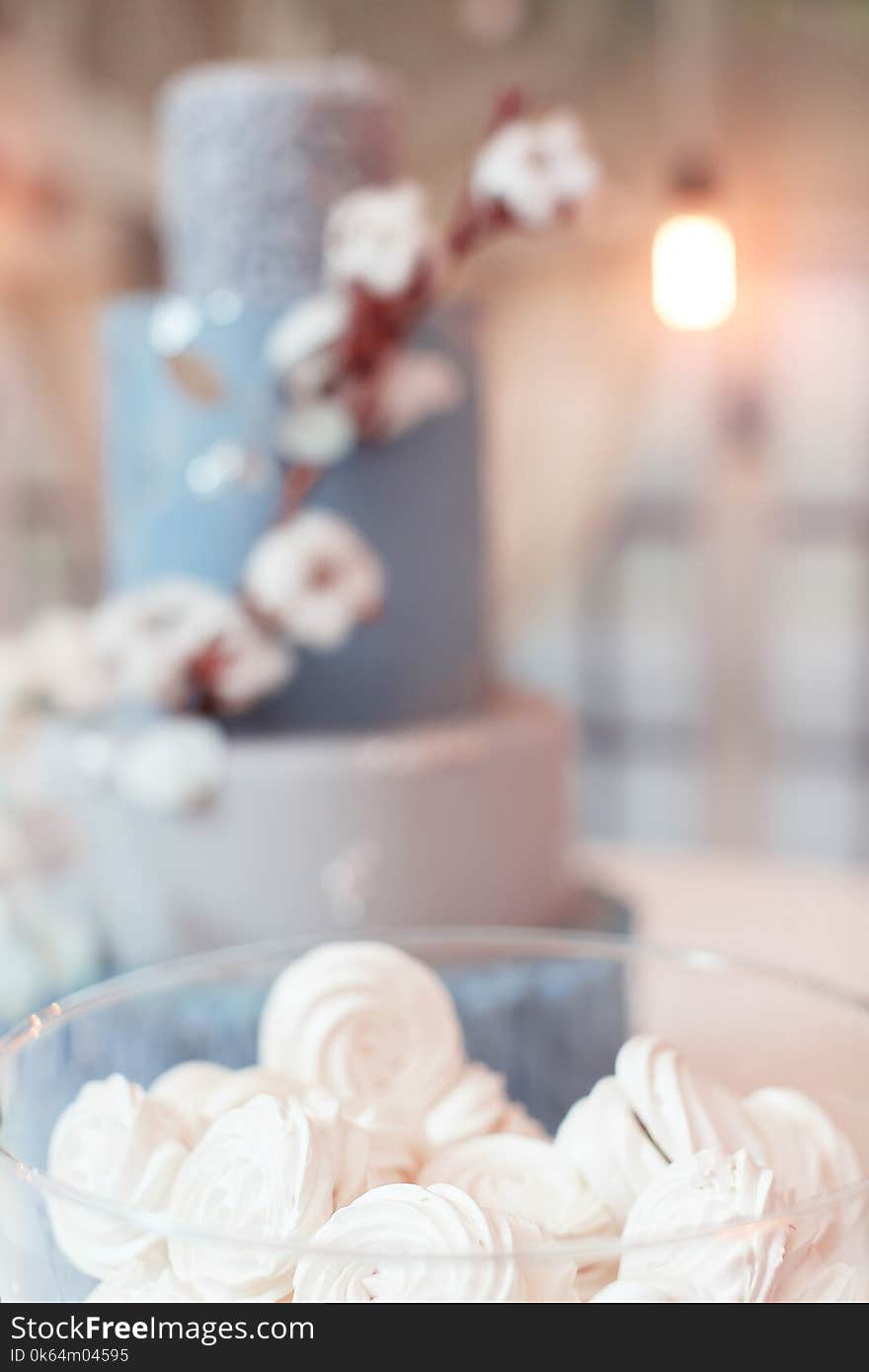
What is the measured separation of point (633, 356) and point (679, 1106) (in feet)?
8.20

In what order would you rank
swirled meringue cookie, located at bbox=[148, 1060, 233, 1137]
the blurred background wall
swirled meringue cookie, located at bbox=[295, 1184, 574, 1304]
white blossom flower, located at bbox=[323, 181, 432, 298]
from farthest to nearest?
the blurred background wall
white blossom flower, located at bbox=[323, 181, 432, 298]
swirled meringue cookie, located at bbox=[148, 1060, 233, 1137]
swirled meringue cookie, located at bbox=[295, 1184, 574, 1304]

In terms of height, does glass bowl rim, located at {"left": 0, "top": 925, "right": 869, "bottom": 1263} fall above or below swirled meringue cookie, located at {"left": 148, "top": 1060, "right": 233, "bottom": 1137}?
above

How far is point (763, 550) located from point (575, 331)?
1.71ft

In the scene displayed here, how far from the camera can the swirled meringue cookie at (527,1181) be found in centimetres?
33

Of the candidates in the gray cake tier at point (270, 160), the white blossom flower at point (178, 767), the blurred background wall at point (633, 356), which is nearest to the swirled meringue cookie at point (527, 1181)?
the white blossom flower at point (178, 767)

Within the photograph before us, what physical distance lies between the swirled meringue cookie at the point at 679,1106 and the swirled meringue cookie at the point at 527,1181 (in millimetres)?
20

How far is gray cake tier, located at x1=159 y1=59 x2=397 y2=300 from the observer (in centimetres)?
86

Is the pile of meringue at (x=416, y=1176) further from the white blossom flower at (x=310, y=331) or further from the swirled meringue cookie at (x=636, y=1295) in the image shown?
the white blossom flower at (x=310, y=331)

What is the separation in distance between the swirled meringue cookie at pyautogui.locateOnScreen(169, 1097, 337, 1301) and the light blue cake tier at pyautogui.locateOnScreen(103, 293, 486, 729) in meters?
0.58

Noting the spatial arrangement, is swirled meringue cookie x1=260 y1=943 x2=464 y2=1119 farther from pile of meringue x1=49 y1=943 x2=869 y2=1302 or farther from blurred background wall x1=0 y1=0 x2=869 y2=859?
blurred background wall x1=0 y1=0 x2=869 y2=859

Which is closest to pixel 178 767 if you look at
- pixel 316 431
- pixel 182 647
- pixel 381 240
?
Answer: pixel 182 647

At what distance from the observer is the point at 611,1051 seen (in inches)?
14.7

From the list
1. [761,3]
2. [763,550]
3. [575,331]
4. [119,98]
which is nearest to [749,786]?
[763,550]

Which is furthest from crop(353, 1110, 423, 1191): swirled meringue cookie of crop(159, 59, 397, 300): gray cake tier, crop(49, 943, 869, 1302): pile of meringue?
crop(159, 59, 397, 300): gray cake tier
